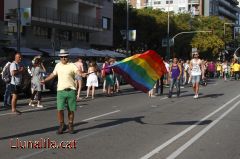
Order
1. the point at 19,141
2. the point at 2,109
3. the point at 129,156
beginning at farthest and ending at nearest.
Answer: the point at 2,109 < the point at 19,141 < the point at 129,156

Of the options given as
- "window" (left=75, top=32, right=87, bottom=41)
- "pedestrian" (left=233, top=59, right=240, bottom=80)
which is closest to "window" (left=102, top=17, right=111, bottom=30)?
"window" (left=75, top=32, right=87, bottom=41)

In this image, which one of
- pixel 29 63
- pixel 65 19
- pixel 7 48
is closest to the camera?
pixel 29 63

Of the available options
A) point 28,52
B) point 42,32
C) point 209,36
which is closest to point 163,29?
point 209,36

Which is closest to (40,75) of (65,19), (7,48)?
(7,48)

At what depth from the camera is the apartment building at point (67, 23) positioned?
45.2m

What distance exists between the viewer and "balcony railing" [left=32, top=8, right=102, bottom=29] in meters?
45.3

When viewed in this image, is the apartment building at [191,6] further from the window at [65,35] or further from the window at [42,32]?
the window at [42,32]

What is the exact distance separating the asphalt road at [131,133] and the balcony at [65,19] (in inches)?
1126

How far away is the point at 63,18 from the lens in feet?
161

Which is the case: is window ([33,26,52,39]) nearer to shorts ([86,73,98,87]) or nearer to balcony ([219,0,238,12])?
shorts ([86,73,98,87])

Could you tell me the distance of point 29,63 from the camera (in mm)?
23453

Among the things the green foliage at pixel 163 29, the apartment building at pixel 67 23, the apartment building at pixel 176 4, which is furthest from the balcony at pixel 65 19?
the apartment building at pixel 176 4

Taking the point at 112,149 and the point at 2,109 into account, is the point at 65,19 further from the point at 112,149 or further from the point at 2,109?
the point at 112,149

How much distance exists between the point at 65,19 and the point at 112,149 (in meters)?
40.9
